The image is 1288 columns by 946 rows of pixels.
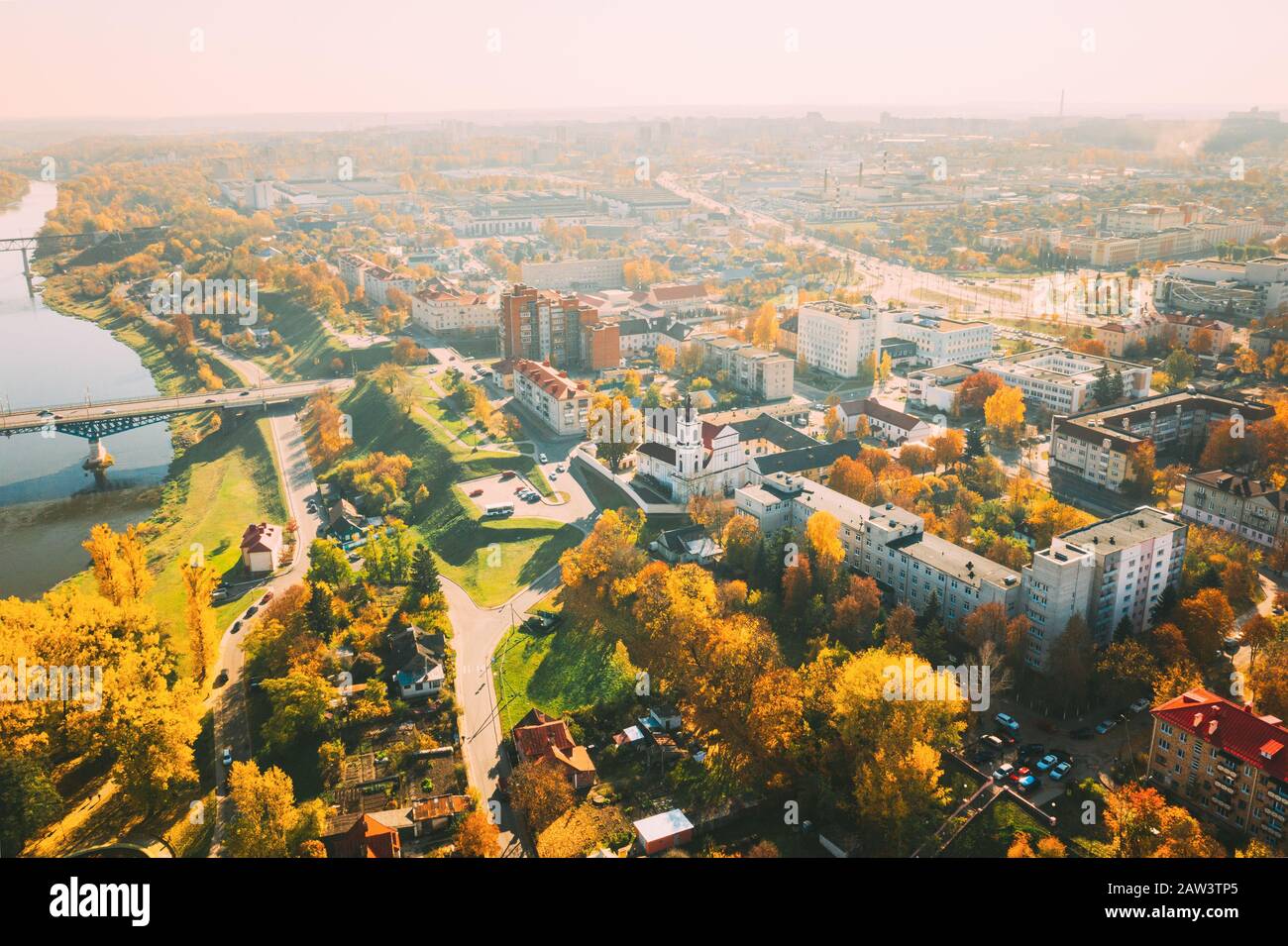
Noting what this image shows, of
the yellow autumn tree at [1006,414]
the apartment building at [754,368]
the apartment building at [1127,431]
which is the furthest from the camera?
the apartment building at [754,368]

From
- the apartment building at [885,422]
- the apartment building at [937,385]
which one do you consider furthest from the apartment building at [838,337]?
the apartment building at [885,422]

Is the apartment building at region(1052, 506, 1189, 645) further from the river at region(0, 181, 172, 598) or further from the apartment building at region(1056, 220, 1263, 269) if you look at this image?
the apartment building at region(1056, 220, 1263, 269)

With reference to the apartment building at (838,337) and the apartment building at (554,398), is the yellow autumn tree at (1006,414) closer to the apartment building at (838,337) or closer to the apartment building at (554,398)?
the apartment building at (838,337)

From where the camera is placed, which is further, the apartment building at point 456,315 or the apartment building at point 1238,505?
the apartment building at point 456,315

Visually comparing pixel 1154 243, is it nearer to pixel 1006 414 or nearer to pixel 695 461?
pixel 1006 414

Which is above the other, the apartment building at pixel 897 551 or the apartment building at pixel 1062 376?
the apartment building at pixel 1062 376

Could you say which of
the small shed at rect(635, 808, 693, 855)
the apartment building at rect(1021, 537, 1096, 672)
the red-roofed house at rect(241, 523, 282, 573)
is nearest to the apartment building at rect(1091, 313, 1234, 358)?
the apartment building at rect(1021, 537, 1096, 672)
